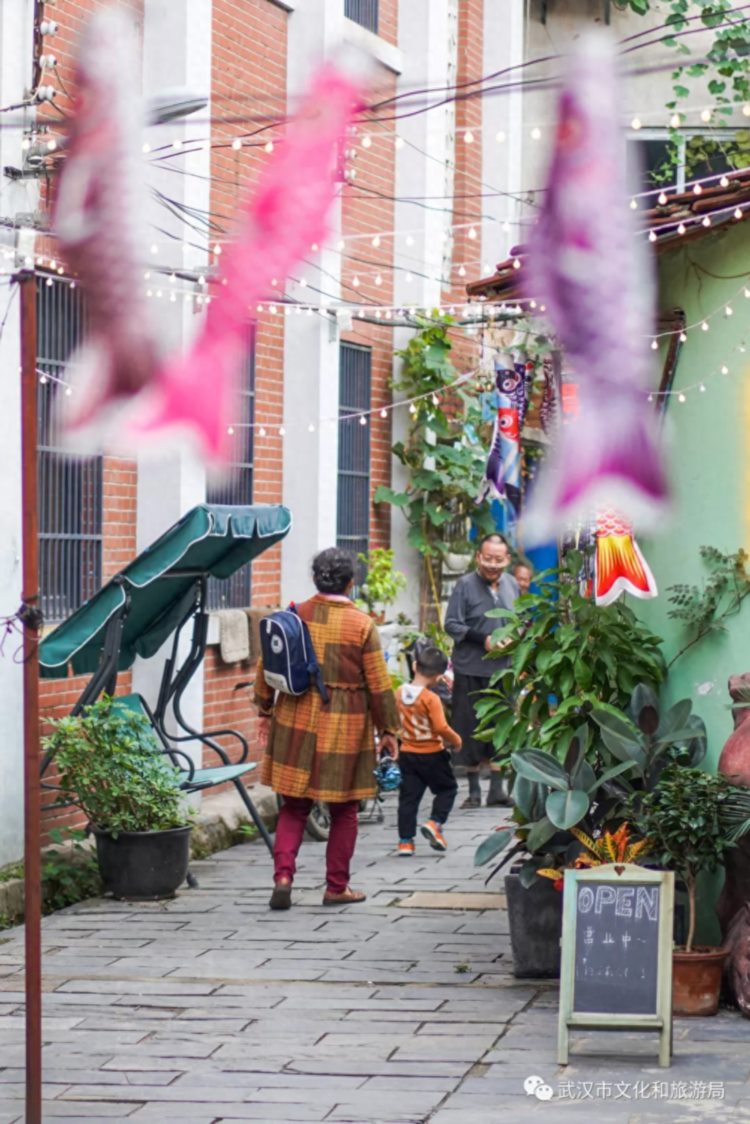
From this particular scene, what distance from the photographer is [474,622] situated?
13281 millimetres

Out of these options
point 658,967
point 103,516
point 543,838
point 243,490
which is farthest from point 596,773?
point 243,490

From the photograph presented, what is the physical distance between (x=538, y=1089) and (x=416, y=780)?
16.4 ft

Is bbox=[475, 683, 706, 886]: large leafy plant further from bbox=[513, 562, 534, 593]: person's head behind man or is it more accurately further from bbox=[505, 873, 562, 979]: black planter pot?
bbox=[513, 562, 534, 593]: person's head behind man

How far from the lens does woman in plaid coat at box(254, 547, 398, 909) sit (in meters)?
9.64

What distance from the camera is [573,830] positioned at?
7629 millimetres

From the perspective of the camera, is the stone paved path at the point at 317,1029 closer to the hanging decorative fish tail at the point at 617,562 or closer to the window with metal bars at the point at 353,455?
the hanging decorative fish tail at the point at 617,562

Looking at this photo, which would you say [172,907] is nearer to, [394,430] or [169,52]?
[169,52]

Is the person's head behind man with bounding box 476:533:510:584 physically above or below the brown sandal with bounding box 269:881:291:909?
above

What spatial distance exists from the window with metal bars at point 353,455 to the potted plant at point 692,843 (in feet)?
25.5

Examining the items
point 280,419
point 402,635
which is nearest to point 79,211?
point 280,419

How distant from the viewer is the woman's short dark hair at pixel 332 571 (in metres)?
9.70

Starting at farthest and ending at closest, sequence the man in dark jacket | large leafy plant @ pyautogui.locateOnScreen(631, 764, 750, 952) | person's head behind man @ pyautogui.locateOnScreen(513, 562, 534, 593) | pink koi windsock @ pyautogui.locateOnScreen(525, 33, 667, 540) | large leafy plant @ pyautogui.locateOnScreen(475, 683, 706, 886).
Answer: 1. person's head behind man @ pyautogui.locateOnScreen(513, 562, 534, 593)
2. the man in dark jacket
3. large leafy plant @ pyautogui.locateOnScreen(475, 683, 706, 886)
4. large leafy plant @ pyautogui.locateOnScreen(631, 764, 750, 952)
5. pink koi windsock @ pyautogui.locateOnScreen(525, 33, 667, 540)

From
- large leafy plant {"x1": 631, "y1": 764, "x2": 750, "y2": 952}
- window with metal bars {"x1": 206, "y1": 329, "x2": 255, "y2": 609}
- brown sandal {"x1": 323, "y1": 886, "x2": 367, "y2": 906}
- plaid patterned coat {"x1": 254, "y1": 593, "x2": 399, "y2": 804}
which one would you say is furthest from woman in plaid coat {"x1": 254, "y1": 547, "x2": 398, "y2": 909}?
window with metal bars {"x1": 206, "y1": 329, "x2": 255, "y2": 609}

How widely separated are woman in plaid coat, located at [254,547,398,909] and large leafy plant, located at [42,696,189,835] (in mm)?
570
